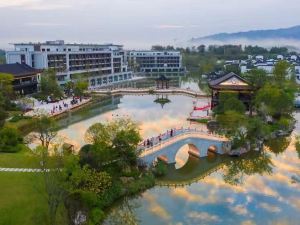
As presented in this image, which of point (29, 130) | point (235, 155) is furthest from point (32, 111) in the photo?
point (235, 155)

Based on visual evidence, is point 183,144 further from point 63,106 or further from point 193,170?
point 63,106

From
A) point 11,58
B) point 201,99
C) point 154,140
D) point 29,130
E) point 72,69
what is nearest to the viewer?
point 154,140

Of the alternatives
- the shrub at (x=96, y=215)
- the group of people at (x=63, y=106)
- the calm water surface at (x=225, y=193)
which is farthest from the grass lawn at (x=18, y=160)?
the group of people at (x=63, y=106)

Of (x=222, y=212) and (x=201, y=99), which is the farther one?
(x=201, y=99)

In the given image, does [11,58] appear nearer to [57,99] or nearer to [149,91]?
[57,99]

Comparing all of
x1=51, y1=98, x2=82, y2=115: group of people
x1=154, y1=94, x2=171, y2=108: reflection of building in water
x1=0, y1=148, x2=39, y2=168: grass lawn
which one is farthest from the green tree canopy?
x1=154, y1=94, x2=171, y2=108: reflection of building in water

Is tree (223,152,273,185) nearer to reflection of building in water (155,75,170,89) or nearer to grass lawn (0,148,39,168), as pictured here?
grass lawn (0,148,39,168)
